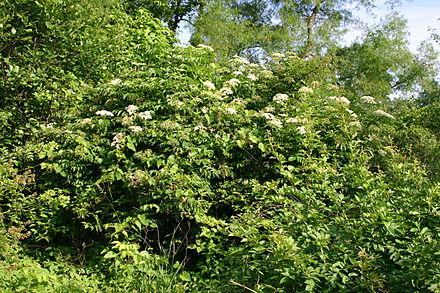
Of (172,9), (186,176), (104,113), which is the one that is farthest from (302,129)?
(172,9)

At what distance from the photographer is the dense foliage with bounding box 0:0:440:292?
2.63 m

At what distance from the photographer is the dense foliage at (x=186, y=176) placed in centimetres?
263

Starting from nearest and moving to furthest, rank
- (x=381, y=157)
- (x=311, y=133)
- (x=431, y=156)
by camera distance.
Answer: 1. (x=311, y=133)
2. (x=381, y=157)
3. (x=431, y=156)

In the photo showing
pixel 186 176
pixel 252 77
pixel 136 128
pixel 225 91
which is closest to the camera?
pixel 186 176

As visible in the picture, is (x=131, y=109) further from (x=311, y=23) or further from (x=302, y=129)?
(x=311, y=23)

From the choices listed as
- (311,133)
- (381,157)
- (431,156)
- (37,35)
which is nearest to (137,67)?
(37,35)

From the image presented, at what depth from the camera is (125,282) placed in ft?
11.2

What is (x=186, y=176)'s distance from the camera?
142 inches

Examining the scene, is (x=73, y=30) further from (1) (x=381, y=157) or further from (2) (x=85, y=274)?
(1) (x=381, y=157)

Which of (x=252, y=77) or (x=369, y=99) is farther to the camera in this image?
(x=369, y=99)

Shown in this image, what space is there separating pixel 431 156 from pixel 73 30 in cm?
557

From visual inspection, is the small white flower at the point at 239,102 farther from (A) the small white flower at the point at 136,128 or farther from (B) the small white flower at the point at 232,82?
(A) the small white flower at the point at 136,128

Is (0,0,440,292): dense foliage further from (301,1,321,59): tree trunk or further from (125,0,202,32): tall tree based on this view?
(301,1,321,59): tree trunk

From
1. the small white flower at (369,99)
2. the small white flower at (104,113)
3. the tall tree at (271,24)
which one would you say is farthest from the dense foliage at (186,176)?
the tall tree at (271,24)
